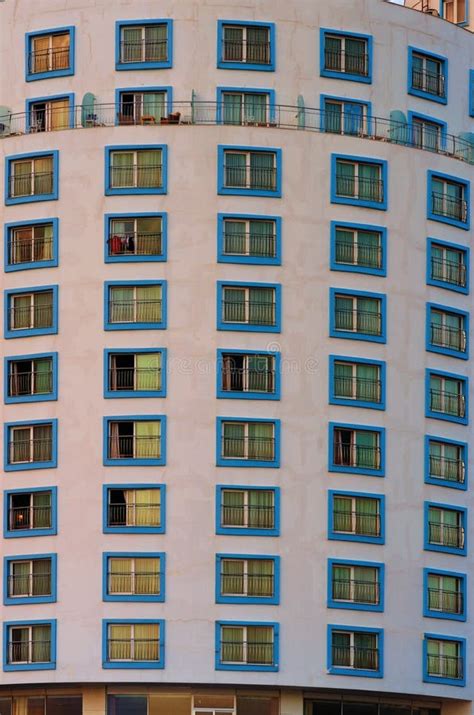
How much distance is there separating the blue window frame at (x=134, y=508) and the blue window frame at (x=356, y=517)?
683 centimetres

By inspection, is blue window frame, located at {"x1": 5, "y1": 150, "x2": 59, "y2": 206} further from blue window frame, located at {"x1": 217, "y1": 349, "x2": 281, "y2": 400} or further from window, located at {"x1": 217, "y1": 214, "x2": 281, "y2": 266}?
Answer: blue window frame, located at {"x1": 217, "y1": 349, "x2": 281, "y2": 400}

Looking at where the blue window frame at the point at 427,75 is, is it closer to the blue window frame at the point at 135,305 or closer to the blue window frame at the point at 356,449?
the blue window frame at the point at 135,305

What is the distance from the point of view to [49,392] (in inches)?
3442

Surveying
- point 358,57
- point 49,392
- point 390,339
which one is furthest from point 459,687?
point 358,57

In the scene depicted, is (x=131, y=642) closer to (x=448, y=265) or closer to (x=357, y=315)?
(x=357, y=315)

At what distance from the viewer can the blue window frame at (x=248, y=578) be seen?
3359 inches

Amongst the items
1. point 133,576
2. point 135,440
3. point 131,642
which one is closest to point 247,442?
point 135,440

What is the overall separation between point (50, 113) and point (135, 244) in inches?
313

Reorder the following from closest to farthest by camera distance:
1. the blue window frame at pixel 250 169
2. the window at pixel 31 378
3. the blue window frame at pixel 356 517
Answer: the blue window frame at pixel 356 517 → the window at pixel 31 378 → the blue window frame at pixel 250 169

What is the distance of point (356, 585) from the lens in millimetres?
86812

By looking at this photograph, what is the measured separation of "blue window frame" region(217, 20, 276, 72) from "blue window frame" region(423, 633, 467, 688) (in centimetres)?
2451

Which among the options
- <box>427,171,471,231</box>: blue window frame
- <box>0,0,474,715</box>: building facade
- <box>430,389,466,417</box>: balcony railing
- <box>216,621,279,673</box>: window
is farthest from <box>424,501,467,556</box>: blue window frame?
<box>427,171,471,231</box>: blue window frame

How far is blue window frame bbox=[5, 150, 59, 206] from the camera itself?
293 feet

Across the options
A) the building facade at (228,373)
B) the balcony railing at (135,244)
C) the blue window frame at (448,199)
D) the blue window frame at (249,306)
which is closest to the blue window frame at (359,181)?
the building facade at (228,373)
